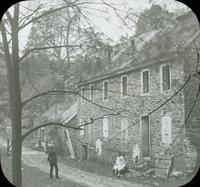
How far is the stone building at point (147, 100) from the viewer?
2660mm

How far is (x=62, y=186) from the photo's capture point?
9.41 feet

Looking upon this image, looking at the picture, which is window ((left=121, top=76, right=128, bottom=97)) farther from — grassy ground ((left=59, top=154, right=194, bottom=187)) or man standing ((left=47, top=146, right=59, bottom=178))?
man standing ((left=47, top=146, right=59, bottom=178))

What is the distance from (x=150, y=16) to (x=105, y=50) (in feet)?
1.58

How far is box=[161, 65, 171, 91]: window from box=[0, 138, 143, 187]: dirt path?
811mm

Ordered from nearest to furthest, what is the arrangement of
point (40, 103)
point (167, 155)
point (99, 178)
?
1. point (167, 155)
2. point (99, 178)
3. point (40, 103)

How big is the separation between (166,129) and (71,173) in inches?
33.3

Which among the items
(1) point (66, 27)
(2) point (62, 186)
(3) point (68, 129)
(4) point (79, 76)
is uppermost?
(1) point (66, 27)

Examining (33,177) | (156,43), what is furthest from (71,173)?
(156,43)

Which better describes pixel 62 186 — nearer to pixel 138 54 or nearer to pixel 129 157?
pixel 129 157

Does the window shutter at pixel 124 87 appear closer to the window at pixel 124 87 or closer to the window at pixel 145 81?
the window at pixel 124 87

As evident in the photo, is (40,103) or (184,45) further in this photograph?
(40,103)

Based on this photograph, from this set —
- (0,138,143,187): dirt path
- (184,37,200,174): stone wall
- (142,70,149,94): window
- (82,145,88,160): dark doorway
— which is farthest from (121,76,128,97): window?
(0,138,143,187): dirt path

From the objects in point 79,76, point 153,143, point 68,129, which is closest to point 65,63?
point 79,76

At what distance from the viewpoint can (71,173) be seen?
9.37 feet
